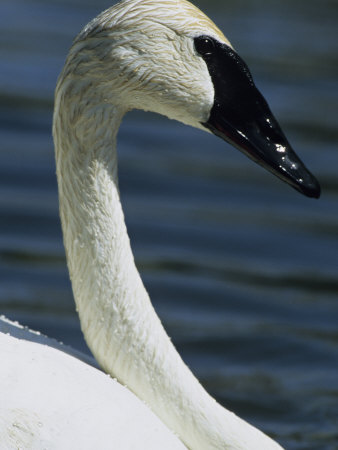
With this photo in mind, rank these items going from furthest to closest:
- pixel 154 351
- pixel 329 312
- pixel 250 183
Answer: pixel 250 183
pixel 329 312
pixel 154 351

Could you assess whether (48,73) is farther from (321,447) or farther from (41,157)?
(321,447)

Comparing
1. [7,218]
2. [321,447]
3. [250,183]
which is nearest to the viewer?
[321,447]

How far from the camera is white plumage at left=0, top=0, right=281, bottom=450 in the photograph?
340cm

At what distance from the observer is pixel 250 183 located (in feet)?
24.8

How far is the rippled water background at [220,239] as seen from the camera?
554cm

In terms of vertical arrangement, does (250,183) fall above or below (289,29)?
below

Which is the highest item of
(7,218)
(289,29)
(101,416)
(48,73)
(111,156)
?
(289,29)

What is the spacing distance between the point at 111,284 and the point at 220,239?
3.10 metres

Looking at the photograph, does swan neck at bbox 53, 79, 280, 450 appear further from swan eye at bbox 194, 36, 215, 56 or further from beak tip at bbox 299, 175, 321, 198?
beak tip at bbox 299, 175, 321, 198

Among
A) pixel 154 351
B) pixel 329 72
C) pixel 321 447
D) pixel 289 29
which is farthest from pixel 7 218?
pixel 289 29

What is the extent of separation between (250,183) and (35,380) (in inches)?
170

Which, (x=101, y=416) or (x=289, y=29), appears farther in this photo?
(x=289, y=29)

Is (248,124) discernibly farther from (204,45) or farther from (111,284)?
(111,284)

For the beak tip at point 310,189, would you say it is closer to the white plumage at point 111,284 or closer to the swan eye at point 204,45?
the white plumage at point 111,284
